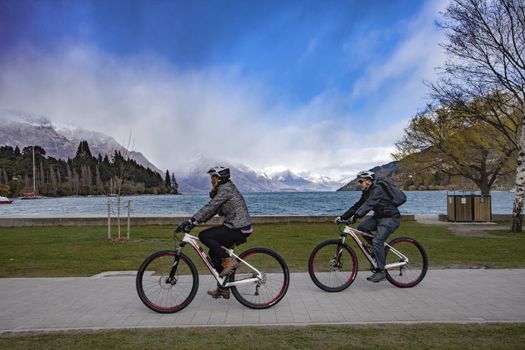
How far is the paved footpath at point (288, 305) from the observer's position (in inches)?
215

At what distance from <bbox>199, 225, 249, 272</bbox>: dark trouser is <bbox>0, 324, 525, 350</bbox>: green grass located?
1227mm

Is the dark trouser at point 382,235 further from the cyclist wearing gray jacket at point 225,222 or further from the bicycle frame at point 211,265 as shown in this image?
the cyclist wearing gray jacket at point 225,222

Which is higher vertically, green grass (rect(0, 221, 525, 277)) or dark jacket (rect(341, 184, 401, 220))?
dark jacket (rect(341, 184, 401, 220))

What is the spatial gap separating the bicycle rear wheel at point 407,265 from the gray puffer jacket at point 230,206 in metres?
2.70

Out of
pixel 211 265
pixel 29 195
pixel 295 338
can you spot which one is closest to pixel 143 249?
pixel 211 265

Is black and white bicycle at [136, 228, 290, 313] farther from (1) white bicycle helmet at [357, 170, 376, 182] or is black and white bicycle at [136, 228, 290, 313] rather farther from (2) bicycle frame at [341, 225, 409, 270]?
(1) white bicycle helmet at [357, 170, 376, 182]

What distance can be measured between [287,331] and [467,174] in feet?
85.1

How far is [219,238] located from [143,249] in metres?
7.81

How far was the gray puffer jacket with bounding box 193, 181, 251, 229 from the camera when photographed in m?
6.08

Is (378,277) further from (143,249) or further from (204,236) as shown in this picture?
(143,249)

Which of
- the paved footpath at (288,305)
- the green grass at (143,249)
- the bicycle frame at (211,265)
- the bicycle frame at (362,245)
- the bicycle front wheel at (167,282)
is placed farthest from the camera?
the green grass at (143,249)

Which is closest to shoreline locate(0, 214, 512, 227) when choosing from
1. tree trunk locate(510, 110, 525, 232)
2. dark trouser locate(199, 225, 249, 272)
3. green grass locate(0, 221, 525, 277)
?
green grass locate(0, 221, 525, 277)

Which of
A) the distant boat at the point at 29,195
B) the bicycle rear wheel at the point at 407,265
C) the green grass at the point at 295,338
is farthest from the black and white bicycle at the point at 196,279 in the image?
the distant boat at the point at 29,195

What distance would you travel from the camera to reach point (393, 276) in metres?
7.46
